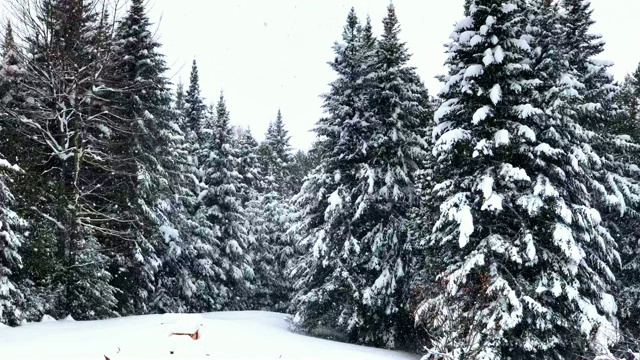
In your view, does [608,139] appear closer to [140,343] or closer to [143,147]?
[140,343]

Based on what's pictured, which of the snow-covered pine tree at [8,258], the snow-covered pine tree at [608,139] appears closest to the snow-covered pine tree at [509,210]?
the snow-covered pine tree at [608,139]

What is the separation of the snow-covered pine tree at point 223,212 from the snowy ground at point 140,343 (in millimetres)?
13739

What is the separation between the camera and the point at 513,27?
1397 centimetres

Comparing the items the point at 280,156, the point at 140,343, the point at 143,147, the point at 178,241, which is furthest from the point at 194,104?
the point at 140,343

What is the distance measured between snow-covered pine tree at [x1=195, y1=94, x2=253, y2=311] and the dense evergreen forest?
233cm

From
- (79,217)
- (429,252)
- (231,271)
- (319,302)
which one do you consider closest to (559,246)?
(429,252)

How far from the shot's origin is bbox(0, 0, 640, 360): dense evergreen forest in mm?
12961

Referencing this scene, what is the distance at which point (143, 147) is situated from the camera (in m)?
20.3

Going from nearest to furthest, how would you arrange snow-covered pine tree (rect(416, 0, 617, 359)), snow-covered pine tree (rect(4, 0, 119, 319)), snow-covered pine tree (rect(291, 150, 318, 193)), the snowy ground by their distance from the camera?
the snowy ground
snow-covered pine tree (rect(416, 0, 617, 359))
snow-covered pine tree (rect(4, 0, 119, 319))
snow-covered pine tree (rect(291, 150, 318, 193))

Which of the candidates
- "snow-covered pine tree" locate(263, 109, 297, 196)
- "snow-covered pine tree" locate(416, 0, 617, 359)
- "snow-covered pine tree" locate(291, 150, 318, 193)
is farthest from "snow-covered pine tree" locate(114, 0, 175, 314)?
"snow-covered pine tree" locate(291, 150, 318, 193)

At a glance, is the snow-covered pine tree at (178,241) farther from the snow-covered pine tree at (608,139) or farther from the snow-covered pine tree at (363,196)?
the snow-covered pine tree at (608,139)

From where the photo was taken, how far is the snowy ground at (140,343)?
28.9 feet

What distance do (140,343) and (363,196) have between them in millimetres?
10316

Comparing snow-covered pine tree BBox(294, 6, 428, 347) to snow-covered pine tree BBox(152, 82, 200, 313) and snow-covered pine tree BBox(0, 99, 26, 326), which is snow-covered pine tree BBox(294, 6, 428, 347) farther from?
snow-covered pine tree BBox(0, 99, 26, 326)
